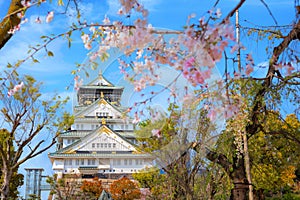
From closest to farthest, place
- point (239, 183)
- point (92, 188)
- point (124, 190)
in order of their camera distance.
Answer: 1. point (239, 183)
2. point (92, 188)
3. point (124, 190)

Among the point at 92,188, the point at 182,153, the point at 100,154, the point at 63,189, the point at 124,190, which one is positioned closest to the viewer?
the point at 182,153

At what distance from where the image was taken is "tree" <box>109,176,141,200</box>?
54.6 feet

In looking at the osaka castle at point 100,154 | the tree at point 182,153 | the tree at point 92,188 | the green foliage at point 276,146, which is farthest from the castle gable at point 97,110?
the green foliage at point 276,146

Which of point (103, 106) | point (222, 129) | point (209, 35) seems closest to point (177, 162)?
point (222, 129)

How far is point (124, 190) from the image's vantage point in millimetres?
17109

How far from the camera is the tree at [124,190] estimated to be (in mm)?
16656

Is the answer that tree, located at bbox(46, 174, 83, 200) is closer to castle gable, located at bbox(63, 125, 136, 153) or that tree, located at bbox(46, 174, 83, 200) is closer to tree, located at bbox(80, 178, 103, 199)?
tree, located at bbox(80, 178, 103, 199)

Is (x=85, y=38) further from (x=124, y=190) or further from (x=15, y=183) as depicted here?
(x=15, y=183)

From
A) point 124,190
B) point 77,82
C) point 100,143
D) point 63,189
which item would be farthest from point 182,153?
point 100,143

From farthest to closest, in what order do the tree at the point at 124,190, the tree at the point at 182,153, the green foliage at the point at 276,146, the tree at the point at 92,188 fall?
the tree at the point at 124,190, the tree at the point at 92,188, the tree at the point at 182,153, the green foliage at the point at 276,146

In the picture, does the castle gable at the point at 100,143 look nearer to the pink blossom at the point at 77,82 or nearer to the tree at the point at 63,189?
the tree at the point at 63,189

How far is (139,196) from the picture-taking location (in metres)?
16.3

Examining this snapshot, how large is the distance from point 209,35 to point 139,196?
15007 millimetres

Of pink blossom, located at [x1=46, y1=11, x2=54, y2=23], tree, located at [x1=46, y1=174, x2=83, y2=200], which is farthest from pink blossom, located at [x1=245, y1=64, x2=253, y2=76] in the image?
tree, located at [x1=46, y1=174, x2=83, y2=200]
